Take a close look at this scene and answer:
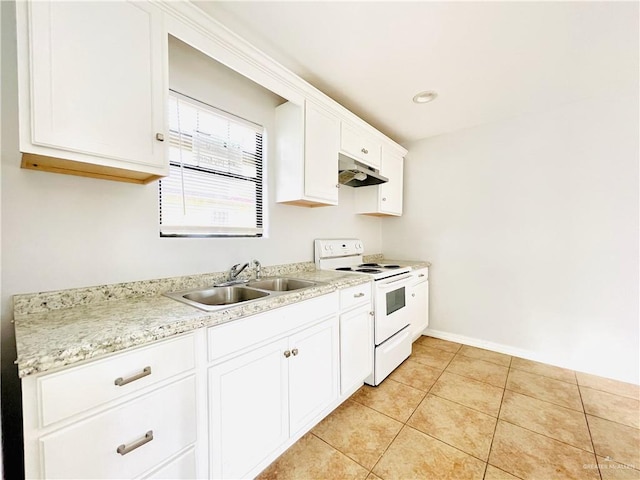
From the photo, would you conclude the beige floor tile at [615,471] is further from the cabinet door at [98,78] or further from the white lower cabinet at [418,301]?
the cabinet door at [98,78]

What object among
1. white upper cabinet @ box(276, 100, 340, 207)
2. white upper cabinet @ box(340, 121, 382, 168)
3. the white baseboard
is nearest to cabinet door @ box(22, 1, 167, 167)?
white upper cabinet @ box(276, 100, 340, 207)

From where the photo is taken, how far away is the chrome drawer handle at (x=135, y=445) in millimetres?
835

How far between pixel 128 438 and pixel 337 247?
81.0 inches

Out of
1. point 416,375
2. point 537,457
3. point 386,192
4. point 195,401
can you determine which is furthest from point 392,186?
point 195,401

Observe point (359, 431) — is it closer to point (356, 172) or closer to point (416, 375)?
point (416, 375)

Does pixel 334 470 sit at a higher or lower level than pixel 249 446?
lower

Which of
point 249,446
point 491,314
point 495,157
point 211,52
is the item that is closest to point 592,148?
point 495,157

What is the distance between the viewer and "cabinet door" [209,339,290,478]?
43.7 inches

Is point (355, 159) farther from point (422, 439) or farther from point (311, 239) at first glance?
point (422, 439)

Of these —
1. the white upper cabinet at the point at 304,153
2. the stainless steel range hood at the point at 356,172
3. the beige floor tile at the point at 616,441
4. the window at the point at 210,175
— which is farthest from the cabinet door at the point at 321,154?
the beige floor tile at the point at 616,441

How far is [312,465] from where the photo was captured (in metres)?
1.43

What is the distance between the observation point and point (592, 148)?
7.69 ft

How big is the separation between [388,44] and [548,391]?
2917 millimetres

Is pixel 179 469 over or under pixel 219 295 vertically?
under
